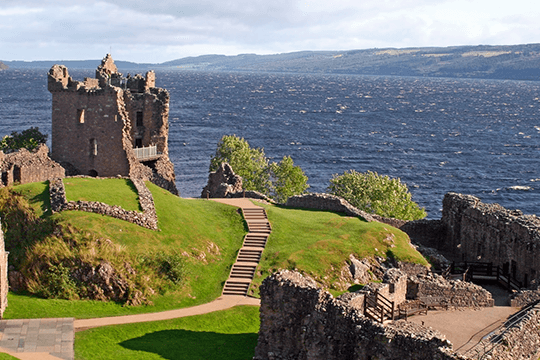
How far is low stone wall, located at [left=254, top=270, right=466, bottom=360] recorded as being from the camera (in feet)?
104

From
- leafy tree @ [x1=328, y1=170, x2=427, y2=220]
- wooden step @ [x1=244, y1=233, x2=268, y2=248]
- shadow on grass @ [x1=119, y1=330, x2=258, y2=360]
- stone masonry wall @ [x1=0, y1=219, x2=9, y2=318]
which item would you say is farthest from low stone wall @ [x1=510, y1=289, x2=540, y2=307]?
leafy tree @ [x1=328, y1=170, x2=427, y2=220]

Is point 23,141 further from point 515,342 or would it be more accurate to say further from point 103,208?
point 515,342

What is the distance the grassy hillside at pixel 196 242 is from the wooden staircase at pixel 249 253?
0.55 metres

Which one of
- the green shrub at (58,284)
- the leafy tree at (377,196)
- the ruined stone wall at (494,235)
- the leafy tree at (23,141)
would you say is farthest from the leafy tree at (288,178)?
the green shrub at (58,284)

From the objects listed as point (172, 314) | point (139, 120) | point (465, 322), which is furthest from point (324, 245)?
point (139, 120)

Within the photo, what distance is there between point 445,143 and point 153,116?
123 metres

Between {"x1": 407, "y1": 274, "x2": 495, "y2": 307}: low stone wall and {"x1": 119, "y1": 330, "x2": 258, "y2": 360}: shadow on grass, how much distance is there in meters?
10.8

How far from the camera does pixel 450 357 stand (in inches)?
1190

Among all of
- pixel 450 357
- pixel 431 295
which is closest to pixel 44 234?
pixel 431 295

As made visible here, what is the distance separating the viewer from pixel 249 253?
5453 cm

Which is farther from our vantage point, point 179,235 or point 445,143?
point 445,143

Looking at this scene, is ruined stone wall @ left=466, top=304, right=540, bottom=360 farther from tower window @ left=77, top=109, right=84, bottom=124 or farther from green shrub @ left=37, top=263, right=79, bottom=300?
tower window @ left=77, top=109, right=84, bottom=124

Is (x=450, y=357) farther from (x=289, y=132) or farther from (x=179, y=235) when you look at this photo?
(x=289, y=132)

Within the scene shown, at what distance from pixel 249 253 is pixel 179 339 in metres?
13.6
